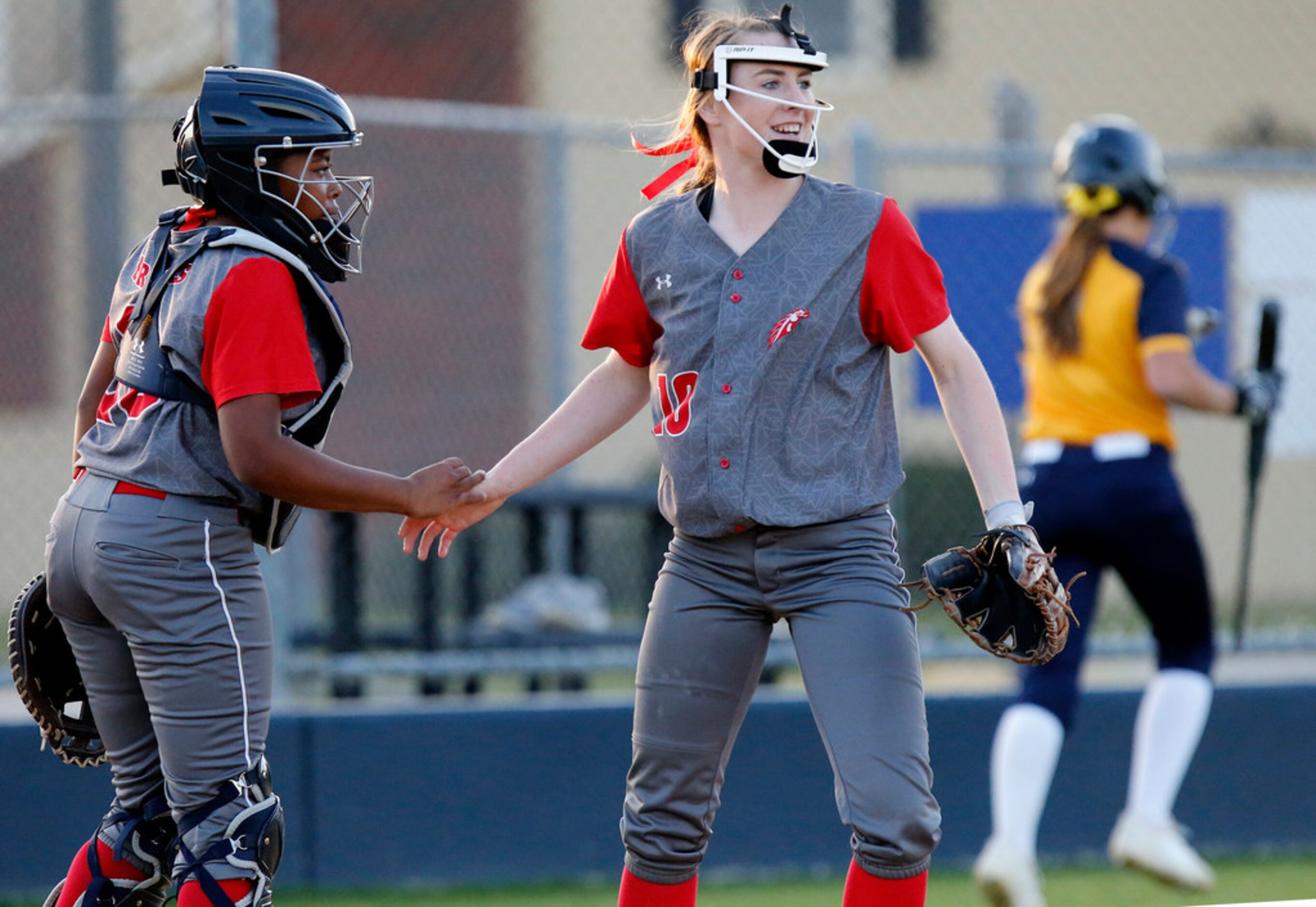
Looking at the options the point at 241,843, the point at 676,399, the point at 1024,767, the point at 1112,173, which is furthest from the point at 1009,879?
the point at 241,843

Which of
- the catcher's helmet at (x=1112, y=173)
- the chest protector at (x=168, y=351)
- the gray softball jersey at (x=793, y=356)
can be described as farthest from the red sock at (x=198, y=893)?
A: the catcher's helmet at (x=1112, y=173)

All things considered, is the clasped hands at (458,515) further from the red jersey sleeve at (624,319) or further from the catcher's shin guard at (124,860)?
the catcher's shin guard at (124,860)

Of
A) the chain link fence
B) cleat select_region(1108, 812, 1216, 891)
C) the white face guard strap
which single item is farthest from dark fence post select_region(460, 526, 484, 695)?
the white face guard strap

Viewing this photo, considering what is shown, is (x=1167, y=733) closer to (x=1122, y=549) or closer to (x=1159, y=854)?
(x=1159, y=854)

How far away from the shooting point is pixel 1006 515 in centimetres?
336

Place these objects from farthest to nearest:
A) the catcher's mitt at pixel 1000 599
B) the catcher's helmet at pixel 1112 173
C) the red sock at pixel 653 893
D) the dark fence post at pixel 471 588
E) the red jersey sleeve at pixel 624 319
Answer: the dark fence post at pixel 471 588 < the catcher's helmet at pixel 1112 173 < the red jersey sleeve at pixel 624 319 < the red sock at pixel 653 893 < the catcher's mitt at pixel 1000 599

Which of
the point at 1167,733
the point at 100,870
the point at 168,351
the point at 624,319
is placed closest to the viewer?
the point at 168,351

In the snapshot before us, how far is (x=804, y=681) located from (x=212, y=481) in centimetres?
125

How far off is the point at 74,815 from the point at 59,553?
228 cm

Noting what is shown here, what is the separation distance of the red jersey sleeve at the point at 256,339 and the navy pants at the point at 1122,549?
2.67 m

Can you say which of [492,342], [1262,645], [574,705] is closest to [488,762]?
[574,705]

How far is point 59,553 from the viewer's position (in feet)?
10.9

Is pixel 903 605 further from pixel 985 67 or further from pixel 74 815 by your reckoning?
pixel 985 67

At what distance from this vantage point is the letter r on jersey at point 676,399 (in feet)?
11.3
